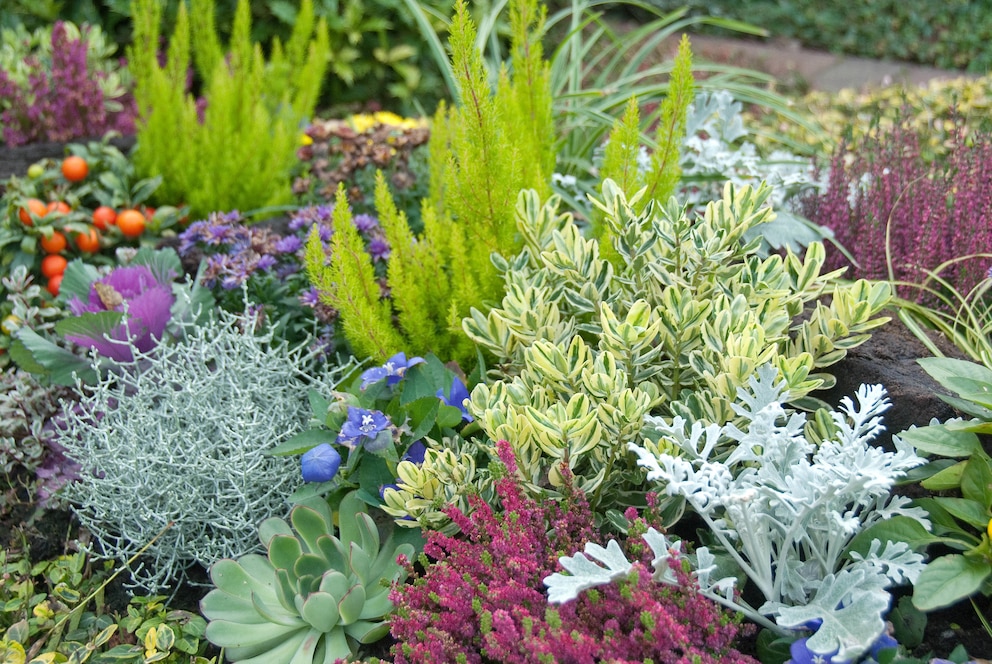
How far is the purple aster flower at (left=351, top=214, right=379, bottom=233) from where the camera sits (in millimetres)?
2518

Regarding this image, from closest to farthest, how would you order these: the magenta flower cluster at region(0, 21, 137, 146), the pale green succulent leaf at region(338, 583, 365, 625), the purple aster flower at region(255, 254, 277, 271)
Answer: the pale green succulent leaf at region(338, 583, 365, 625), the purple aster flower at region(255, 254, 277, 271), the magenta flower cluster at region(0, 21, 137, 146)

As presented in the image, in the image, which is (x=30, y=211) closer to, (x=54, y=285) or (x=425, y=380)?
(x=54, y=285)

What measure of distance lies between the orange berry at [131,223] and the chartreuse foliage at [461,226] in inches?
52.4

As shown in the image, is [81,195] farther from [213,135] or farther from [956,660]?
[956,660]

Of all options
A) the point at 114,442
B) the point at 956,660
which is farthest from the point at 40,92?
the point at 956,660

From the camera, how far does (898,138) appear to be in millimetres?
2812

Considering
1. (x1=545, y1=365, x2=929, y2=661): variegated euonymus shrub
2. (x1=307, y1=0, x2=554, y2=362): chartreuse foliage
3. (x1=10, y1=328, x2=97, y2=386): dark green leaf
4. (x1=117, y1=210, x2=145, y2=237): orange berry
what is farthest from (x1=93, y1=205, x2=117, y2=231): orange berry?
(x1=545, y1=365, x2=929, y2=661): variegated euonymus shrub

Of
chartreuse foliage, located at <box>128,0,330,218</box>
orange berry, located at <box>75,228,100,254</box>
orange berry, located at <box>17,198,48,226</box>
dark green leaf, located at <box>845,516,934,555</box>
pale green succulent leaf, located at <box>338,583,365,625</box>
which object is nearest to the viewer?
dark green leaf, located at <box>845,516,934,555</box>

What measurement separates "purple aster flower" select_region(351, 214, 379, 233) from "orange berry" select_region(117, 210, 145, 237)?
102 centimetres

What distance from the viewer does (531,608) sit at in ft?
4.52

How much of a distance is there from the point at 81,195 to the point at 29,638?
1.93 m

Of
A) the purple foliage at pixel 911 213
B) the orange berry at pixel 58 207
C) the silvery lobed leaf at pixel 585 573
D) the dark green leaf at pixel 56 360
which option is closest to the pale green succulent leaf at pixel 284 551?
the silvery lobed leaf at pixel 585 573

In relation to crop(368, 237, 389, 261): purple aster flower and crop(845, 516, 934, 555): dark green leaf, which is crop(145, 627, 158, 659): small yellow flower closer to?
crop(368, 237, 389, 261): purple aster flower

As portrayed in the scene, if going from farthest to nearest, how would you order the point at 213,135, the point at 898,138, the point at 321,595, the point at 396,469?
the point at 213,135, the point at 898,138, the point at 396,469, the point at 321,595
